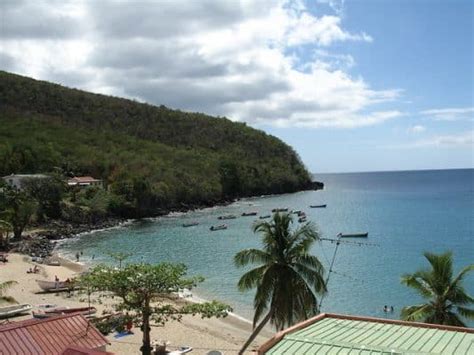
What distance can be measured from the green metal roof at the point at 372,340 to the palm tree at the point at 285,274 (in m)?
6.66

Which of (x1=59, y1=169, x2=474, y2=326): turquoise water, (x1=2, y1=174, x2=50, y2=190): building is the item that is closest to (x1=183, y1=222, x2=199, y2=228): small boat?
(x1=59, y1=169, x2=474, y2=326): turquoise water

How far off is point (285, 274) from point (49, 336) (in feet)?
29.9

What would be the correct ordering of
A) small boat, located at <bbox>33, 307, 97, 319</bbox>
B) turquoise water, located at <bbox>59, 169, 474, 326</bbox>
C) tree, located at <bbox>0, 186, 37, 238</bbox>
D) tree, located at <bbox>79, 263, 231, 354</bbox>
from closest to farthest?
1. tree, located at <bbox>79, 263, 231, 354</bbox>
2. small boat, located at <bbox>33, 307, 97, 319</bbox>
3. turquoise water, located at <bbox>59, 169, 474, 326</bbox>
4. tree, located at <bbox>0, 186, 37, 238</bbox>

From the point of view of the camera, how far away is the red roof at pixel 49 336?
16.3m

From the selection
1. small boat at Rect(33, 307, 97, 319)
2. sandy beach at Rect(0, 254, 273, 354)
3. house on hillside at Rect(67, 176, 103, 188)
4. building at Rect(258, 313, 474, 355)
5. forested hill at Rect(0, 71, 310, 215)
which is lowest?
sandy beach at Rect(0, 254, 273, 354)

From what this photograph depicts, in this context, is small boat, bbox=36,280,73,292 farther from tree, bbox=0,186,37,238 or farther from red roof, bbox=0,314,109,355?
tree, bbox=0,186,37,238

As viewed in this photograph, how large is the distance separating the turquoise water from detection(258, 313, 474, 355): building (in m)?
24.1

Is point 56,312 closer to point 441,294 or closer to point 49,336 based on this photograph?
point 49,336

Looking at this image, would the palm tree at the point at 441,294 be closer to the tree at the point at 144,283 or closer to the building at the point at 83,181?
the tree at the point at 144,283

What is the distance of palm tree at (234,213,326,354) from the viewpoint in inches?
803

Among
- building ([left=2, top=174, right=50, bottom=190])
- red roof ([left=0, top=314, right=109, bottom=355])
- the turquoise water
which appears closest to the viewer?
red roof ([left=0, top=314, right=109, bottom=355])

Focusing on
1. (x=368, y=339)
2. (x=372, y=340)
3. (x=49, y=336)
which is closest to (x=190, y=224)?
(x=49, y=336)

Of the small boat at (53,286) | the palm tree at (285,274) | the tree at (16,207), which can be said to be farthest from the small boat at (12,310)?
the tree at (16,207)

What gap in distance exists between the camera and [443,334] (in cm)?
1273
